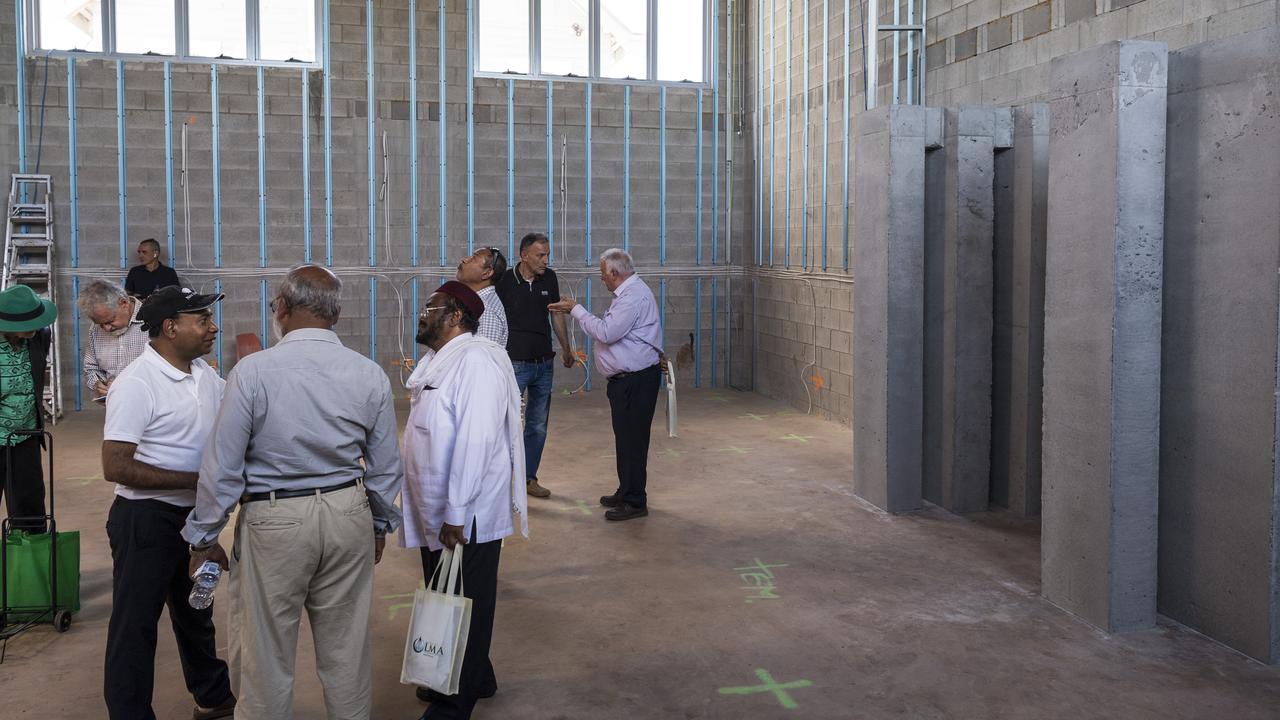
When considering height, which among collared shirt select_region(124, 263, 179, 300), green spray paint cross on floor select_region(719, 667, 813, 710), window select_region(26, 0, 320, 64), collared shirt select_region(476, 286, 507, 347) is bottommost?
green spray paint cross on floor select_region(719, 667, 813, 710)

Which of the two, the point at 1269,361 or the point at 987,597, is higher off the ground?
the point at 1269,361

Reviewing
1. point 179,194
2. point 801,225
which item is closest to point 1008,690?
point 801,225

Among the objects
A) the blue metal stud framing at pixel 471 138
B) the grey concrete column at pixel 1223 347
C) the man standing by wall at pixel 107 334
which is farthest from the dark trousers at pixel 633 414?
the blue metal stud framing at pixel 471 138

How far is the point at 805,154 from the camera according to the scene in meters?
9.42

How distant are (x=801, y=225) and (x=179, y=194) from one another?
19.0 feet

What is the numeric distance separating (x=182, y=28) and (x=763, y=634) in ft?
26.9

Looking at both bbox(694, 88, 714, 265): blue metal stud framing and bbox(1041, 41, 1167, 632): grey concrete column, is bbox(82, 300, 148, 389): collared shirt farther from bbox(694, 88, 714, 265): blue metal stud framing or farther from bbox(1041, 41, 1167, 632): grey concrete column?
bbox(694, 88, 714, 265): blue metal stud framing

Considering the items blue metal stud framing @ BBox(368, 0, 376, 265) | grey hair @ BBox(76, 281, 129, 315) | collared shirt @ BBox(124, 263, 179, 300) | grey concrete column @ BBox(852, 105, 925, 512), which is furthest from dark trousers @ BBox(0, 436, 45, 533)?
blue metal stud framing @ BBox(368, 0, 376, 265)

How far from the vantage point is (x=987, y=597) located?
14.9 feet

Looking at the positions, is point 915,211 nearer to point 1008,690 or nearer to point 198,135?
point 1008,690

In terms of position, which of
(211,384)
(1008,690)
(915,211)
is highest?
(915,211)

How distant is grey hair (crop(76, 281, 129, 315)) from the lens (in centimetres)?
423

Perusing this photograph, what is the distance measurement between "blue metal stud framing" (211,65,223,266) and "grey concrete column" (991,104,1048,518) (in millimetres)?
7000

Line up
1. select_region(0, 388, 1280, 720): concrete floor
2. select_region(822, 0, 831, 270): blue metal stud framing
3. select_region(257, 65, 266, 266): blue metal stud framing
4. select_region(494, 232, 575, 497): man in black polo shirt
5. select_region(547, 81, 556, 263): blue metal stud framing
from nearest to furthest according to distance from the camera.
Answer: select_region(0, 388, 1280, 720): concrete floor < select_region(494, 232, 575, 497): man in black polo shirt < select_region(822, 0, 831, 270): blue metal stud framing < select_region(257, 65, 266, 266): blue metal stud framing < select_region(547, 81, 556, 263): blue metal stud framing
